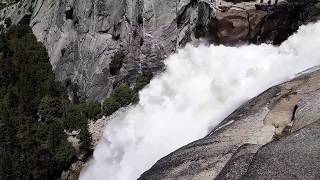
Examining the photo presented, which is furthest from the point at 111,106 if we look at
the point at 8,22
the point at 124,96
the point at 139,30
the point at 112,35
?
the point at 8,22

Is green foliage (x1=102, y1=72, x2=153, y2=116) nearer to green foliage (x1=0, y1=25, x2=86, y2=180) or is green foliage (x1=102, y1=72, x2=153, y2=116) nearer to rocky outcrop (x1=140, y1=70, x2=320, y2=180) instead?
green foliage (x1=0, y1=25, x2=86, y2=180)

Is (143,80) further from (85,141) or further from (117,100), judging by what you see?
(85,141)

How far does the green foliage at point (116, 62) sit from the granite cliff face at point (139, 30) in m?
0.47

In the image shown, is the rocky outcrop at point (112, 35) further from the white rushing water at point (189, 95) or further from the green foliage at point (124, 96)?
the white rushing water at point (189, 95)

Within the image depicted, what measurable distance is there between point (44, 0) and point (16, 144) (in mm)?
33749

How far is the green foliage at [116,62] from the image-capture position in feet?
235

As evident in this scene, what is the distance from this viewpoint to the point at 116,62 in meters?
71.7

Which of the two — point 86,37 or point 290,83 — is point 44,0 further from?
point 290,83

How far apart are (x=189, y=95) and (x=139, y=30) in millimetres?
17195

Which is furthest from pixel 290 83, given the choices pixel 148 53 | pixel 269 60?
pixel 148 53

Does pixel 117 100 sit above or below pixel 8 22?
above

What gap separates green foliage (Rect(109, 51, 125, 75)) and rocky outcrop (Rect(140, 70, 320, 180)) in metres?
41.8

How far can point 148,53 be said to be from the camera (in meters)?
68.4

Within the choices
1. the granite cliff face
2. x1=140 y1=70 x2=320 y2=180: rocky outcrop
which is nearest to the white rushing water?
the granite cliff face
